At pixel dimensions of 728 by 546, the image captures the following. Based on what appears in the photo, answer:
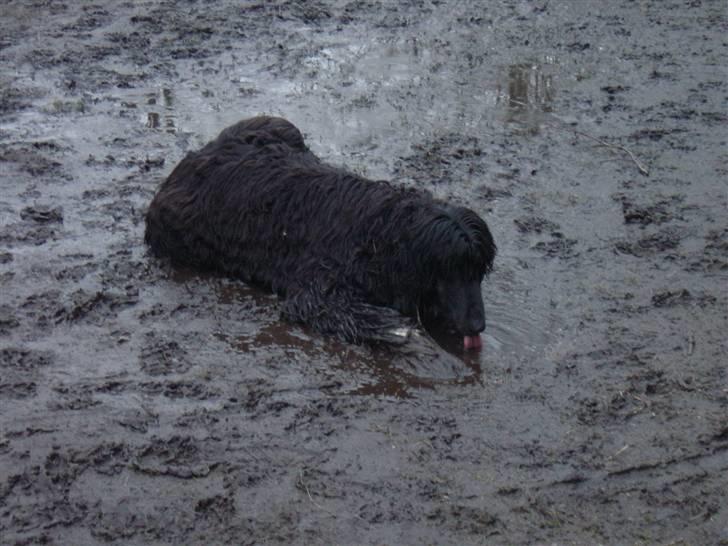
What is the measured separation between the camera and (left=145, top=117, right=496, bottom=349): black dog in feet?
21.6

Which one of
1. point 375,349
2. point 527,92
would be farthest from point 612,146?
point 375,349

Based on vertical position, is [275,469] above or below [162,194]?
below

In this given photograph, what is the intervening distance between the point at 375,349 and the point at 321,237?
854mm

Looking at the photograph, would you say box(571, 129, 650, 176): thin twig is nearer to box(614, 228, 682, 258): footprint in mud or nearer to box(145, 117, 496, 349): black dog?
box(614, 228, 682, 258): footprint in mud

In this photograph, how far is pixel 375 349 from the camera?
6.58 m

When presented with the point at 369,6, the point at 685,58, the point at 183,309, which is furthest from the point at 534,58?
the point at 183,309

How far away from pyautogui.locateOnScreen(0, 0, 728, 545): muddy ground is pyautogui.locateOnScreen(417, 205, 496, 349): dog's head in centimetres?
25

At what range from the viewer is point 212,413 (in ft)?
19.3

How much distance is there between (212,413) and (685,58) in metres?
7.62

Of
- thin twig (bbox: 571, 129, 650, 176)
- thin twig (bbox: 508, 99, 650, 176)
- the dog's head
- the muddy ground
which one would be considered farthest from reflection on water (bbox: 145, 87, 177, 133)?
the dog's head

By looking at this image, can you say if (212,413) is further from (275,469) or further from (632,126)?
(632,126)

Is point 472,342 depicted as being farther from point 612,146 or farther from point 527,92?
point 527,92

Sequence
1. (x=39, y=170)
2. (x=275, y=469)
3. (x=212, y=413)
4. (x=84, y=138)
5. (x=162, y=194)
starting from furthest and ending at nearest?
(x=84, y=138)
(x=39, y=170)
(x=162, y=194)
(x=212, y=413)
(x=275, y=469)

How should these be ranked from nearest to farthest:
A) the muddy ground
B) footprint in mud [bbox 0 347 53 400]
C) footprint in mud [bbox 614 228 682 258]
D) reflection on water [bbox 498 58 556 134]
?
the muddy ground
footprint in mud [bbox 0 347 53 400]
footprint in mud [bbox 614 228 682 258]
reflection on water [bbox 498 58 556 134]
